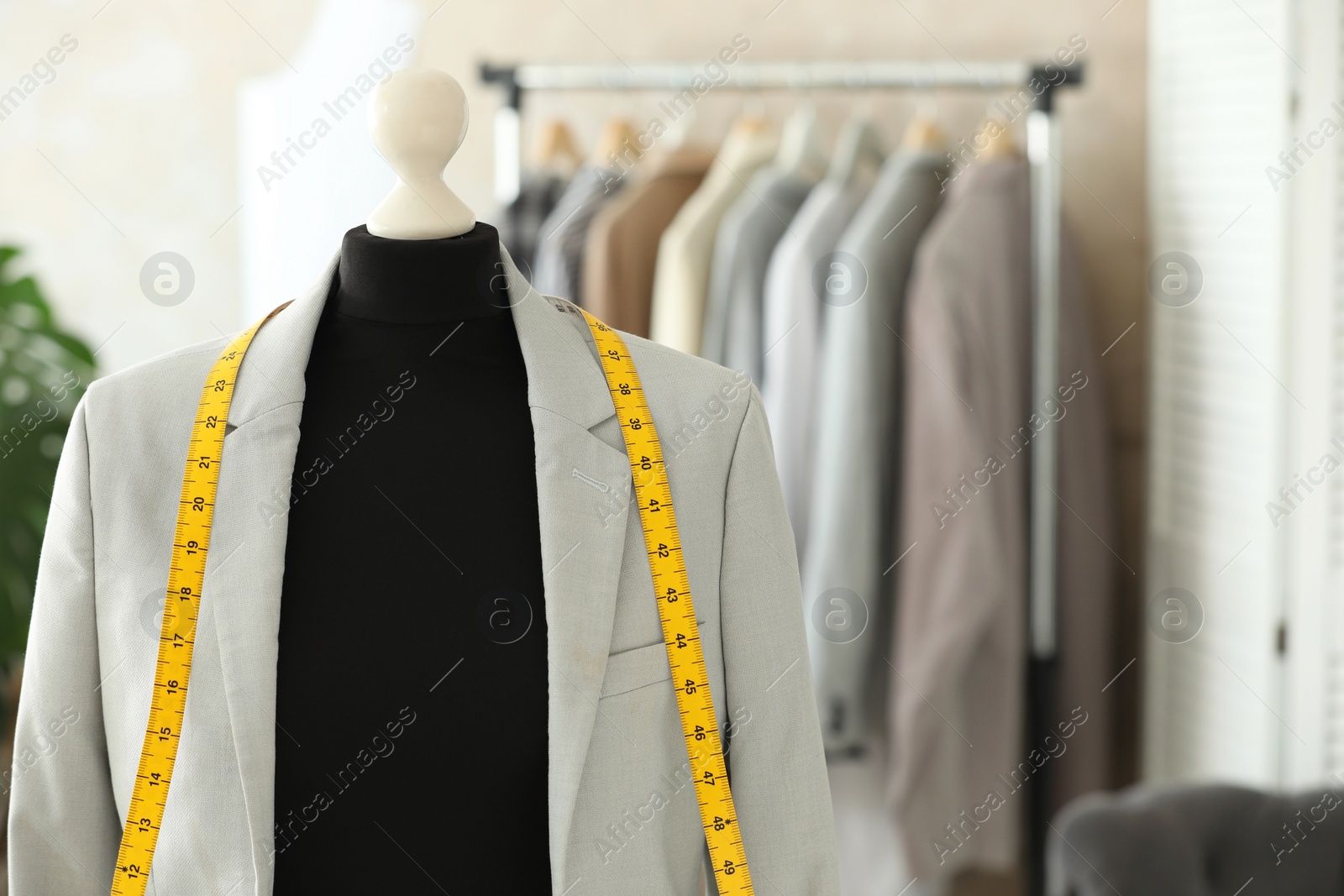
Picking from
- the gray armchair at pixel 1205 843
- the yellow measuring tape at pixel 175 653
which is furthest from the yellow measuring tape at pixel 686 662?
the gray armchair at pixel 1205 843

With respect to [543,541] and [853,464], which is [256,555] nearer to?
[543,541]

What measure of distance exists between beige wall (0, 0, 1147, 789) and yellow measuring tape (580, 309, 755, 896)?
2.12 m

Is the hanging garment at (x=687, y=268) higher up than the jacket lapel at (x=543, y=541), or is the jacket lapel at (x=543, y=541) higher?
the hanging garment at (x=687, y=268)

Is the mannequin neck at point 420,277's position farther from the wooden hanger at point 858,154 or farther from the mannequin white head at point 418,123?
the wooden hanger at point 858,154

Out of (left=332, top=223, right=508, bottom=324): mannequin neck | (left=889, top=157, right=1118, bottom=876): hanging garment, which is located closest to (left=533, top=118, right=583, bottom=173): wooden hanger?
(left=889, top=157, right=1118, bottom=876): hanging garment

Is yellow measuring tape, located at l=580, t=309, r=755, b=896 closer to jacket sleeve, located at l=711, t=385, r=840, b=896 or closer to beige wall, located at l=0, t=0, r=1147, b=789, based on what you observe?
jacket sleeve, located at l=711, t=385, r=840, b=896

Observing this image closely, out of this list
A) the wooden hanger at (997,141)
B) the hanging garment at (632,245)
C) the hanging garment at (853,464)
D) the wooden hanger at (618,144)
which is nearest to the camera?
the hanging garment at (853,464)

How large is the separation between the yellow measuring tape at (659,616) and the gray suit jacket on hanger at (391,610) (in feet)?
0.03

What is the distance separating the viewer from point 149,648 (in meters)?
0.82

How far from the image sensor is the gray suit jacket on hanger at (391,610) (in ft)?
2.65

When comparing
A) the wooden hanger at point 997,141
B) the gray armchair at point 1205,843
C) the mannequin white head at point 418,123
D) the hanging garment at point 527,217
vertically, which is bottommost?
the gray armchair at point 1205,843

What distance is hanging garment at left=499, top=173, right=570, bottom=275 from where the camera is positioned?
7.57ft

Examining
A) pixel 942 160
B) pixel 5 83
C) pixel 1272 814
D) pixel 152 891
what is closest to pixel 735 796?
pixel 152 891

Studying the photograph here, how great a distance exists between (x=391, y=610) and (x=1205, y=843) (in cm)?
127
